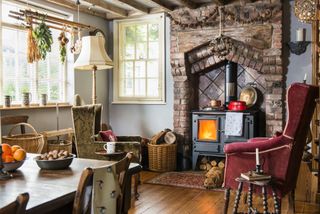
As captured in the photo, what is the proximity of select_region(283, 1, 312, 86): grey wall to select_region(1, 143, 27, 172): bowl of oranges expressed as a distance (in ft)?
13.2

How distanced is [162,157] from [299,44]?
8.24ft

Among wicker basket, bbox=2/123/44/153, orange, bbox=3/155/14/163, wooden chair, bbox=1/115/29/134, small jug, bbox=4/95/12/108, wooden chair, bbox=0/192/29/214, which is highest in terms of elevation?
small jug, bbox=4/95/12/108

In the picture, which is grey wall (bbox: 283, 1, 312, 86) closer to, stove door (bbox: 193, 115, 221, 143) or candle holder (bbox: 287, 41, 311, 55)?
candle holder (bbox: 287, 41, 311, 55)

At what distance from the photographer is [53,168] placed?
2.02 metres

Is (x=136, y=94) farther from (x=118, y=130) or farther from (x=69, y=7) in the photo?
(x=69, y=7)

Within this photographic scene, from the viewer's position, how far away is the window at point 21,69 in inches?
179

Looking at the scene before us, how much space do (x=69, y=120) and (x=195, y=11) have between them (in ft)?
8.41

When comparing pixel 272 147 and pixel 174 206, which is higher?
pixel 272 147

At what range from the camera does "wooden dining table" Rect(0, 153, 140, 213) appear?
1420 mm

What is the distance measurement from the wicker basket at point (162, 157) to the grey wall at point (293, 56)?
1.95 m

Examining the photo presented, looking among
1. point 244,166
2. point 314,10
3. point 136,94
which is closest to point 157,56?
point 136,94

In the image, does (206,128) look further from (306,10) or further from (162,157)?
(306,10)

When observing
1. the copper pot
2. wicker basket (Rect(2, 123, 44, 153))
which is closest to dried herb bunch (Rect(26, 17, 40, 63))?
wicker basket (Rect(2, 123, 44, 153))

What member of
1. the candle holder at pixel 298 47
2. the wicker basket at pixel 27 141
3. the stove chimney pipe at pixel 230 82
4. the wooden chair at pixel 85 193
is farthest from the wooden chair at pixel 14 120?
the candle holder at pixel 298 47
